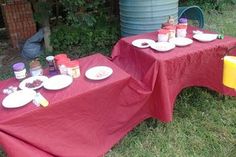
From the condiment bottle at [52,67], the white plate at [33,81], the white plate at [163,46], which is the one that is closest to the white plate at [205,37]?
the white plate at [163,46]

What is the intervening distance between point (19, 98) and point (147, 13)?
1.89 m

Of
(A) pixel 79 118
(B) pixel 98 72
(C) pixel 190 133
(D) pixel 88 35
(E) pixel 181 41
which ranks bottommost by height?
(C) pixel 190 133

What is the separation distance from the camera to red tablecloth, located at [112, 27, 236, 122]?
2.35 metres

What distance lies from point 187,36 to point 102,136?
126 cm

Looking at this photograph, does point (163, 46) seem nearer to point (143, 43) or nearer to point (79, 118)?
point (143, 43)

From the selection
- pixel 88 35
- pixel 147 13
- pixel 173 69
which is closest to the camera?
pixel 173 69

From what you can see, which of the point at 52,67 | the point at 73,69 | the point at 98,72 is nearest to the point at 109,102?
the point at 98,72

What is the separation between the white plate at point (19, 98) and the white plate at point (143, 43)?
1.06 meters

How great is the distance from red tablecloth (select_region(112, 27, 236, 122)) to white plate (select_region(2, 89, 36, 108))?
91 cm

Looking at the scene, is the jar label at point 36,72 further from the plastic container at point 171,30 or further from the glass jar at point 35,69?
the plastic container at point 171,30

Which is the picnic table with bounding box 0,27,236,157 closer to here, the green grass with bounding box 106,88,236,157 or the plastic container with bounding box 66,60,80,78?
the plastic container with bounding box 66,60,80,78

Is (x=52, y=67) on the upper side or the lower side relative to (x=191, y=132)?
upper

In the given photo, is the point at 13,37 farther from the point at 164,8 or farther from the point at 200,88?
the point at 200,88

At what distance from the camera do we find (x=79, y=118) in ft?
6.99
